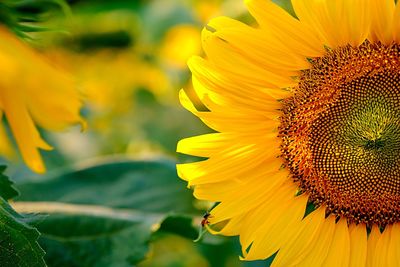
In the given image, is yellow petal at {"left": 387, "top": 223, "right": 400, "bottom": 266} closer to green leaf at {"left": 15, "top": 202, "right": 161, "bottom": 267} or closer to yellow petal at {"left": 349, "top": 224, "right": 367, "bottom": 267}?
yellow petal at {"left": 349, "top": 224, "right": 367, "bottom": 267}

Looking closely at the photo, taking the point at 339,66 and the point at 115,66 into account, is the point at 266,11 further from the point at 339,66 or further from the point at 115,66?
the point at 115,66

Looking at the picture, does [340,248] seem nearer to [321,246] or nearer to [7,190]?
[321,246]

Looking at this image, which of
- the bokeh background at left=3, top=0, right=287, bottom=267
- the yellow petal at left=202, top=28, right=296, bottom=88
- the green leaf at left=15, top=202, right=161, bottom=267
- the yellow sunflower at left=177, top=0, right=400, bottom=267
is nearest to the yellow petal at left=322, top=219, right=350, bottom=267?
the yellow sunflower at left=177, top=0, right=400, bottom=267

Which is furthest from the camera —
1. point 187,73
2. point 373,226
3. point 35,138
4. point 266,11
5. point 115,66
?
point 115,66

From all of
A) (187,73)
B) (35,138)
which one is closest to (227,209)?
(35,138)

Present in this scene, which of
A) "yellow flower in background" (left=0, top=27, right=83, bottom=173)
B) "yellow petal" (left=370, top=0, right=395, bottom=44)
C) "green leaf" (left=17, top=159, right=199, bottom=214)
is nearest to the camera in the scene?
"yellow petal" (left=370, top=0, right=395, bottom=44)

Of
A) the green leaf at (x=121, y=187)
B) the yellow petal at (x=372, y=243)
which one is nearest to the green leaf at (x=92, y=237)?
the green leaf at (x=121, y=187)

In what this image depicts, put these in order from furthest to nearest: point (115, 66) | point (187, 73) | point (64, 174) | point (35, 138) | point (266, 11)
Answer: point (115, 66) → point (187, 73) → point (64, 174) → point (35, 138) → point (266, 11)
